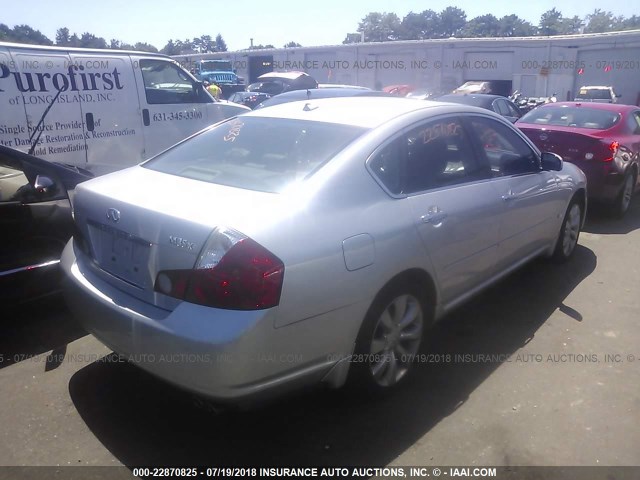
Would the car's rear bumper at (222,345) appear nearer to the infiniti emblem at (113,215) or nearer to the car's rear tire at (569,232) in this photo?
the infiniti emblem at (113,215)

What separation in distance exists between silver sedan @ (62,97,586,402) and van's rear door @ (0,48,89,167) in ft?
12.6

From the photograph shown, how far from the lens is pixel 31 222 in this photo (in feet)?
12.4

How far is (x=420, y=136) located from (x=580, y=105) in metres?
Answer: 5.92

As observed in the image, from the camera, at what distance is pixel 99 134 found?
7363 mm

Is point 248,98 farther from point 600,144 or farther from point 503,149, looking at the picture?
point 503,149

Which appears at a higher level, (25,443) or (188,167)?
(188,167)

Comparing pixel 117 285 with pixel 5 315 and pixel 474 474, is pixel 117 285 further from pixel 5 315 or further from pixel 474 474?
pixel 474 474

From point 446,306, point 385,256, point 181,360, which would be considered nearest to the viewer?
point 181,360

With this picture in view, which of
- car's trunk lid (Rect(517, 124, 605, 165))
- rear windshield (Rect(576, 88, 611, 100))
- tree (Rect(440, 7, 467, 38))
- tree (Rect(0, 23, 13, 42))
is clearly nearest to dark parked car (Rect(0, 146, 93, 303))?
car's trunk lid (Rect(517, 124, 605, 165))

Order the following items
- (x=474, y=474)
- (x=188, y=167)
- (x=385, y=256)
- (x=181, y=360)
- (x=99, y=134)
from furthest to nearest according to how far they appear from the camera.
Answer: (x=99, y=134) < (x=188, y=167) < (x=385, y=256) < (x=474, y=474) < (x=181, y=360)

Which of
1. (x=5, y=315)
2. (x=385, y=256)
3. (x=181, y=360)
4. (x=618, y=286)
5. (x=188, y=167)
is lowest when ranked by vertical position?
(x=618, y=286)

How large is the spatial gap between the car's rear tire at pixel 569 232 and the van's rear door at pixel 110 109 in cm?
525

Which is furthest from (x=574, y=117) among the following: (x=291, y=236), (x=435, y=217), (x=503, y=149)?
(x=291, y=236)

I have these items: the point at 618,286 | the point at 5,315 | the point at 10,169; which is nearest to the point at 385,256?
the point at 5,315
